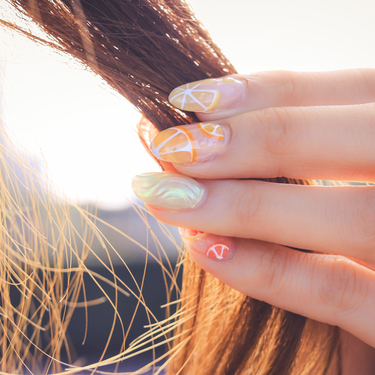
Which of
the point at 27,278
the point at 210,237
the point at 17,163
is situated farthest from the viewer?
the point at 27,278

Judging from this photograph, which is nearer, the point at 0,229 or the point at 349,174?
the point at 349,174

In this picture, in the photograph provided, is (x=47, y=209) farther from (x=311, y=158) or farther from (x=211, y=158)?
(x=311, y=158)

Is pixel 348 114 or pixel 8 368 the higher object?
Result: pixel 348 114

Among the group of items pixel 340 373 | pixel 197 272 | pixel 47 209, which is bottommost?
pixel 340 373

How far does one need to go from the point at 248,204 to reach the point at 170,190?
0.42 feet

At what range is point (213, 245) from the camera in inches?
21.3

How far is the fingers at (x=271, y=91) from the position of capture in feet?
1.56

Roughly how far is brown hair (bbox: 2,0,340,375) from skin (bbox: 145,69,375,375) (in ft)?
0.25

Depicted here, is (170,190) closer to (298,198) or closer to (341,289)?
(298,198)

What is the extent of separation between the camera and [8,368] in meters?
0.83

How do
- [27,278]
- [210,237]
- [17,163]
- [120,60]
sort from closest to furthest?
[120,60]
[210,237]
[17,163]
[27,278]

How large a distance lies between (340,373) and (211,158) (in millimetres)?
513

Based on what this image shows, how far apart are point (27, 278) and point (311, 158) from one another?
73cm

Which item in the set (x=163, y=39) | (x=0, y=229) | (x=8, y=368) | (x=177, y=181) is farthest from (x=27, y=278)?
(x=163, y=39)
